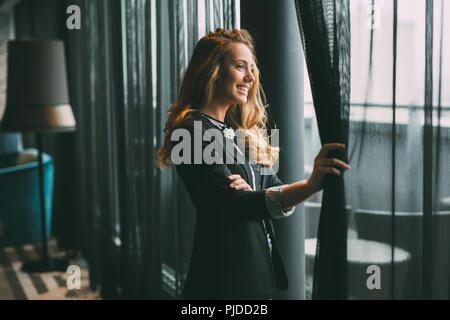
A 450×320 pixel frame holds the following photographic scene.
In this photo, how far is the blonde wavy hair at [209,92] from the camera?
150 cm

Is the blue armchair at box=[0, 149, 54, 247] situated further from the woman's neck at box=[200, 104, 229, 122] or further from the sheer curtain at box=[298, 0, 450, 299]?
the sheer curtain at box=[298, 0, 450, 299]

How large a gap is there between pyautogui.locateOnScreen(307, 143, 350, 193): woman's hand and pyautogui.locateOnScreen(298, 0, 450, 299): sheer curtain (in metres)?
0.15

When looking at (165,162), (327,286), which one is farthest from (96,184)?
(327,286)

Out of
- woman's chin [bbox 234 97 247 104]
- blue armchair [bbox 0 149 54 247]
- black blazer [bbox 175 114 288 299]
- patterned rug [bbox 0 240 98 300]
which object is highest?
woman's chin [bbox 234 97 247 104]

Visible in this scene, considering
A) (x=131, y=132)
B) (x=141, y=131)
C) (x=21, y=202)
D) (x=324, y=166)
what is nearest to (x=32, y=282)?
(x=21, y=202)

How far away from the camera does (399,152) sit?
134 cm

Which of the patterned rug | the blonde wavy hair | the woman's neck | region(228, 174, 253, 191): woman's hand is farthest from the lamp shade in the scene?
region(228, 174, 253, 191): woman's hand

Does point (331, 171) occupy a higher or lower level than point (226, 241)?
higher

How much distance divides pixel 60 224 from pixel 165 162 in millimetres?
3455

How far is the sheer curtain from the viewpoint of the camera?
1261 millimetres

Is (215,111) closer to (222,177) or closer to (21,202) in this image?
(222,177)

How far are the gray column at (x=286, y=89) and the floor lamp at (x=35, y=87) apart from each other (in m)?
1.99

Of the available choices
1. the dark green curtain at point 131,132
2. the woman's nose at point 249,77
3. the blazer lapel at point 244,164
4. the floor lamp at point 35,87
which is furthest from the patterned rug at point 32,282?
the woman's nose at point 249,77

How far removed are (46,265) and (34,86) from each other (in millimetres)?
1420
